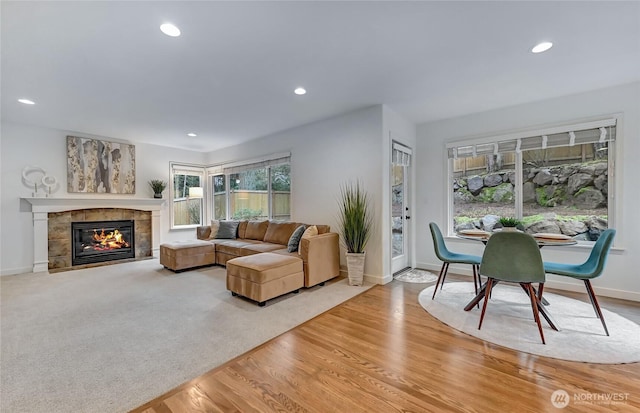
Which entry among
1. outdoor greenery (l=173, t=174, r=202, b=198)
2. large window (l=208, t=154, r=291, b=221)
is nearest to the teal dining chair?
large window (l=208, t=154, r=291, b=221)

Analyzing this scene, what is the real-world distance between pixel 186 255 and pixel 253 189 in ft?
6.91

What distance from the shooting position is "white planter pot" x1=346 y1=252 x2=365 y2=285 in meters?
3.73

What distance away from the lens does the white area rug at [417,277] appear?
3938 millimetres

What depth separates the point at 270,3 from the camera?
184 centimetres

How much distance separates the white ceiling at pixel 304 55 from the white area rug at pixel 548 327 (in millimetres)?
2552

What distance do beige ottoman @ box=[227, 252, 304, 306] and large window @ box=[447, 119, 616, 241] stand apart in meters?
2.89

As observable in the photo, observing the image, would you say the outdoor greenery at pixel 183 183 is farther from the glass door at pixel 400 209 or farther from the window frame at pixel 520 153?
the window frame at pixel 520 153

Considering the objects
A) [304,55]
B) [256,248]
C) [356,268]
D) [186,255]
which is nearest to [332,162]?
[356,268]

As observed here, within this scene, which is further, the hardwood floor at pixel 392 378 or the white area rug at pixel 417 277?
the white area rug at pixel 417 277

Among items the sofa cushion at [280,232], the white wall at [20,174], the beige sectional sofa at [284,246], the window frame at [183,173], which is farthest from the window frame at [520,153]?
the white wall at [20,174]

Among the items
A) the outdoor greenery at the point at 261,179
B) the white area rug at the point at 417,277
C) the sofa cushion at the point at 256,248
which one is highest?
the outdoor greenery at the point at 261,179

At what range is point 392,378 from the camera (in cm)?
175

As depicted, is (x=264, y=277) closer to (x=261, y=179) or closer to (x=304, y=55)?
(x=304, y=55)

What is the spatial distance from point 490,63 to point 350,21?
5.34ft
